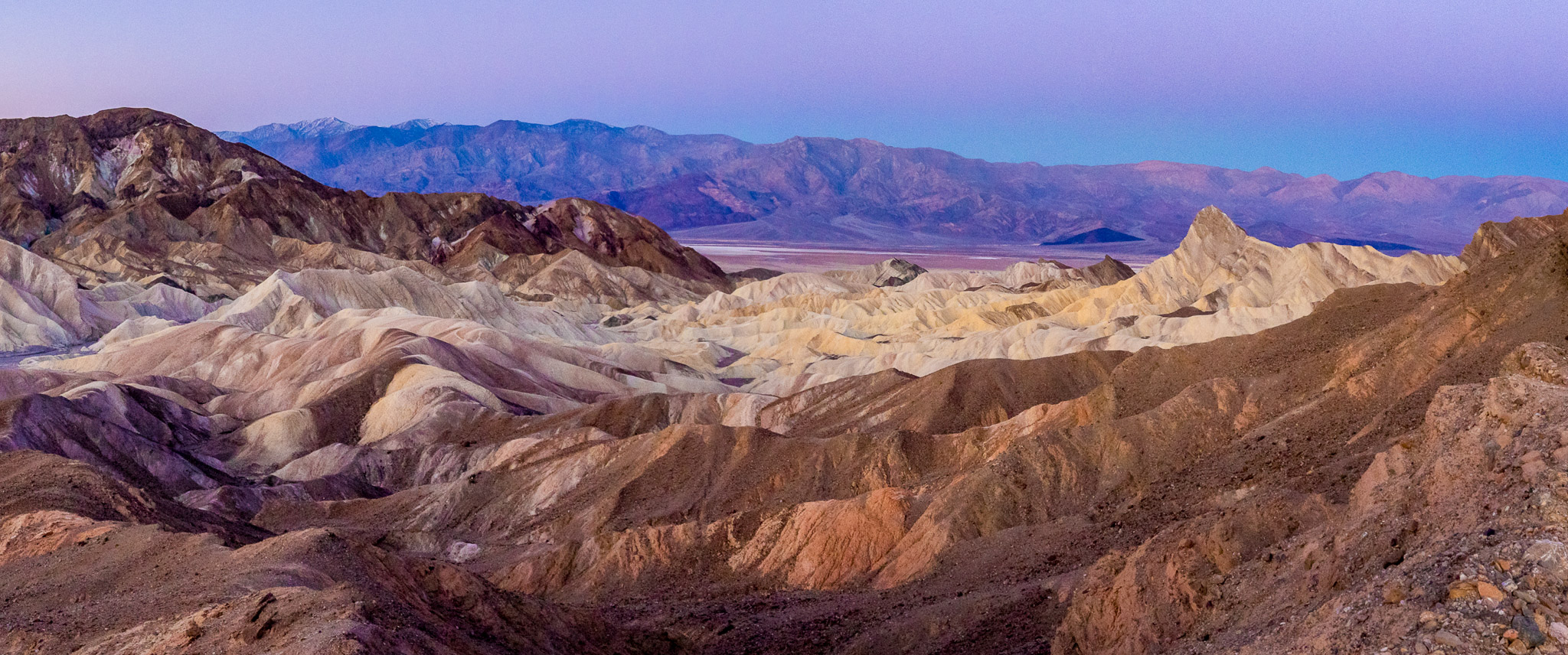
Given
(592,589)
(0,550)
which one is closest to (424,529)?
(592,589)

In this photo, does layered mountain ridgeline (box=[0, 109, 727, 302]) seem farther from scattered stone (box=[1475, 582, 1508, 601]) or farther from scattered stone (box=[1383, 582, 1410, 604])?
scattered stone (box=[1475, 582, 1508, 601])

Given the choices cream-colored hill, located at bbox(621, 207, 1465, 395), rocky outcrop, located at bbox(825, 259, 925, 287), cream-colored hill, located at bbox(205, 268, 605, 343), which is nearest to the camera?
cream-colored hill, located at bbox(621, 207, 1465, 395)

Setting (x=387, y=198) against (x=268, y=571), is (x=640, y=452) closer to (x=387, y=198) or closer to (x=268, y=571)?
(x=268, y=571)

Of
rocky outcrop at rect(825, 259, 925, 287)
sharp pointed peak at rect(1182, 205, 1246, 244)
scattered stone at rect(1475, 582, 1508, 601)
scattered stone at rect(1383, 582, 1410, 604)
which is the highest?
scattered stone at rect(1475, 582, 1508, 601)

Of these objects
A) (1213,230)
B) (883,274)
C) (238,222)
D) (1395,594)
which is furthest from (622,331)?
(1395,594)

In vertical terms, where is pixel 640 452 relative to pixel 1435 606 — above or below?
below

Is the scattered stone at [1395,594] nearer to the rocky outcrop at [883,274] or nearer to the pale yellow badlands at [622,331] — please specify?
the pale yellow badlands at [622,331]

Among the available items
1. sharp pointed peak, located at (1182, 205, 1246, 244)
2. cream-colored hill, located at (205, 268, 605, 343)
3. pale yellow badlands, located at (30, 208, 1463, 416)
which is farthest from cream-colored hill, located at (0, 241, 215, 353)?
sharp pointed peak, located at (1182, 205, 1246, 244)
